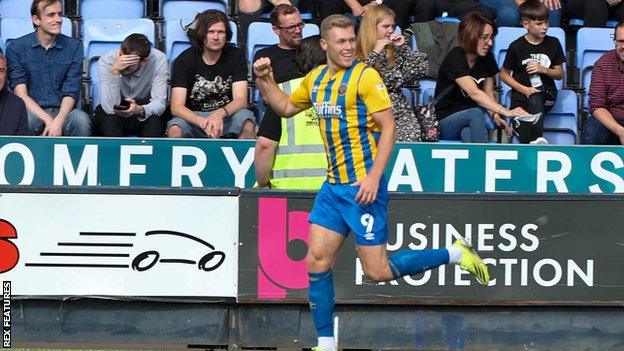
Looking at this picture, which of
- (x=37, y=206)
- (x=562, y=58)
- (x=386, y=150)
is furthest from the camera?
(x=562, y=58)

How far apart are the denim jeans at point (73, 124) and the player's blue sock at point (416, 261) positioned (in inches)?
129

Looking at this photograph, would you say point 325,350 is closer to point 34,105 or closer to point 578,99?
point 34,105

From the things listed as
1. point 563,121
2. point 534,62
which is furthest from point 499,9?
point 563,121

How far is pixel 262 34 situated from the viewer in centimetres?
1035

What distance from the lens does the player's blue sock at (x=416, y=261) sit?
265 inches

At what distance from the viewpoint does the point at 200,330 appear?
761 cm

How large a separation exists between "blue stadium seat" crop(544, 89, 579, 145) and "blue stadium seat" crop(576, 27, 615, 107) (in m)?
0.46

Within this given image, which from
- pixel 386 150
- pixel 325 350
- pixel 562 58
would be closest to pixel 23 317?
pixel 325 350

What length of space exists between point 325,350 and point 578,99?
4.57 m

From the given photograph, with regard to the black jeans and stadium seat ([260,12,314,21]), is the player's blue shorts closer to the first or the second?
the black jeans

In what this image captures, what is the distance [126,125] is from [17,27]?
162 cm

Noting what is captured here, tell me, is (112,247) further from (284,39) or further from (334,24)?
(284,39)

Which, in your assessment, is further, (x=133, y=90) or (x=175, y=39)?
(x=175, y=39)

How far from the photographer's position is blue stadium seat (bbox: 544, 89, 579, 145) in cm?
1017
